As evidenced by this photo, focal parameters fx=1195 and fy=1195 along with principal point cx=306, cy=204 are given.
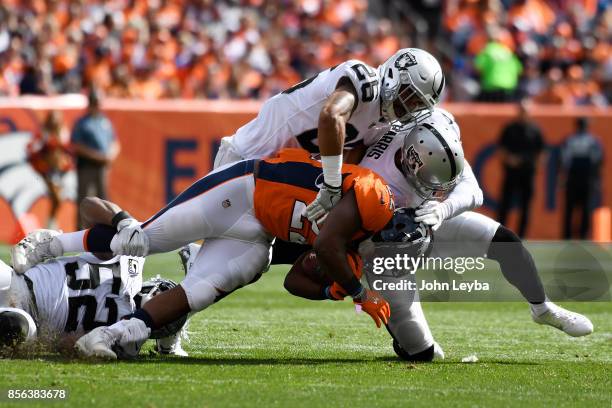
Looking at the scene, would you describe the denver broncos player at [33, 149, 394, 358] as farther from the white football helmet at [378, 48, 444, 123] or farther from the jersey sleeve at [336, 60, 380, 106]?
the white football helmet at [378, 48, 444, 123]

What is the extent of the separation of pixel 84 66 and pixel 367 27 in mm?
4870

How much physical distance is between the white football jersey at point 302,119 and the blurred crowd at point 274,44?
7.40 m

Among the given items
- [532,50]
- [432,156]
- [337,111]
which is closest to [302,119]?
[337,111]

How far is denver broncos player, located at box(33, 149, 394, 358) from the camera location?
17.8 feet

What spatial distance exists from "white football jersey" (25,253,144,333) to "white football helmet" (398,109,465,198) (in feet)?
4.93

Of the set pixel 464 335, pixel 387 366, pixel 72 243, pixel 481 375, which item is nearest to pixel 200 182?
pixel 72 243

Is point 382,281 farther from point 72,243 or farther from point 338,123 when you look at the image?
point 72,243

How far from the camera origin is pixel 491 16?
17250 mm

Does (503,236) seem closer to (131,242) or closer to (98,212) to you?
(131,242)

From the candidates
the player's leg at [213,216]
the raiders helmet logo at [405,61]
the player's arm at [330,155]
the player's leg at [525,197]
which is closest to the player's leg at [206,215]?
the player's leg at [213,216]

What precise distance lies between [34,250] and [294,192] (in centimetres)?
131

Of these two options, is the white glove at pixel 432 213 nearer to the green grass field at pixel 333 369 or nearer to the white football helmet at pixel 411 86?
the white football helmet at pixel 411 86

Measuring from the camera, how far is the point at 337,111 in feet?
18.6

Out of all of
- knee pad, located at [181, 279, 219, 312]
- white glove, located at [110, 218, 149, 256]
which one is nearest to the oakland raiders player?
knee pad, located at [181, 279, 219, 312]
